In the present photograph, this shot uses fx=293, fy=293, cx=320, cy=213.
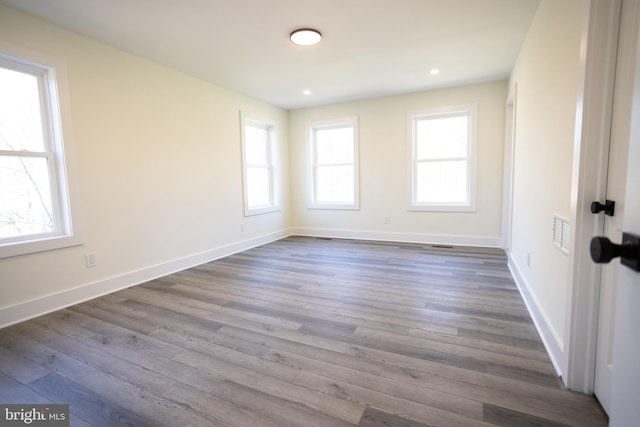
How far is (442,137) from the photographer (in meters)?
4.85

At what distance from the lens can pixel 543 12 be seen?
2.29m

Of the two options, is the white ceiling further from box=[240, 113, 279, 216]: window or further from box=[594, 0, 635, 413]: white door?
box=[594, 0, 635, 413]: white door

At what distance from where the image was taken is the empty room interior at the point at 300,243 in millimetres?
1444

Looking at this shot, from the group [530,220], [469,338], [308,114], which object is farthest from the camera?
[308,114]

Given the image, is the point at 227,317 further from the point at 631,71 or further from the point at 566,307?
the point at 631,71

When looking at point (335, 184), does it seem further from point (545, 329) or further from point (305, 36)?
point (545, 329)

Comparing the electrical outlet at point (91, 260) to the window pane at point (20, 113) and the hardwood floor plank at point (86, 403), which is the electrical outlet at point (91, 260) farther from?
the hardwood floor plank at point (86, 403)

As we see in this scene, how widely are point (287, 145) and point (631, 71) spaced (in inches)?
206

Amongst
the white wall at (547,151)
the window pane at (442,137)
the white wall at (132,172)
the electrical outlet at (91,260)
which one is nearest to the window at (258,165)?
the white wall at (132,172)

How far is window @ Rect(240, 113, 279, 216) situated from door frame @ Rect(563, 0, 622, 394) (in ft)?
14.0

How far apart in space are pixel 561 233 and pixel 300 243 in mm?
3978

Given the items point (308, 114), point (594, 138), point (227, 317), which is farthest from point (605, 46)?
point (308, 114)

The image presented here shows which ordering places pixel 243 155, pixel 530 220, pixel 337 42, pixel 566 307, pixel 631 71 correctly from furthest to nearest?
1. pixel 243 155
2. pixel 337 42
3. pixel 530 220
4. pixel 566 307
5. pixel 631 71

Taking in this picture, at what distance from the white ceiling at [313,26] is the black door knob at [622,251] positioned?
2526mm
